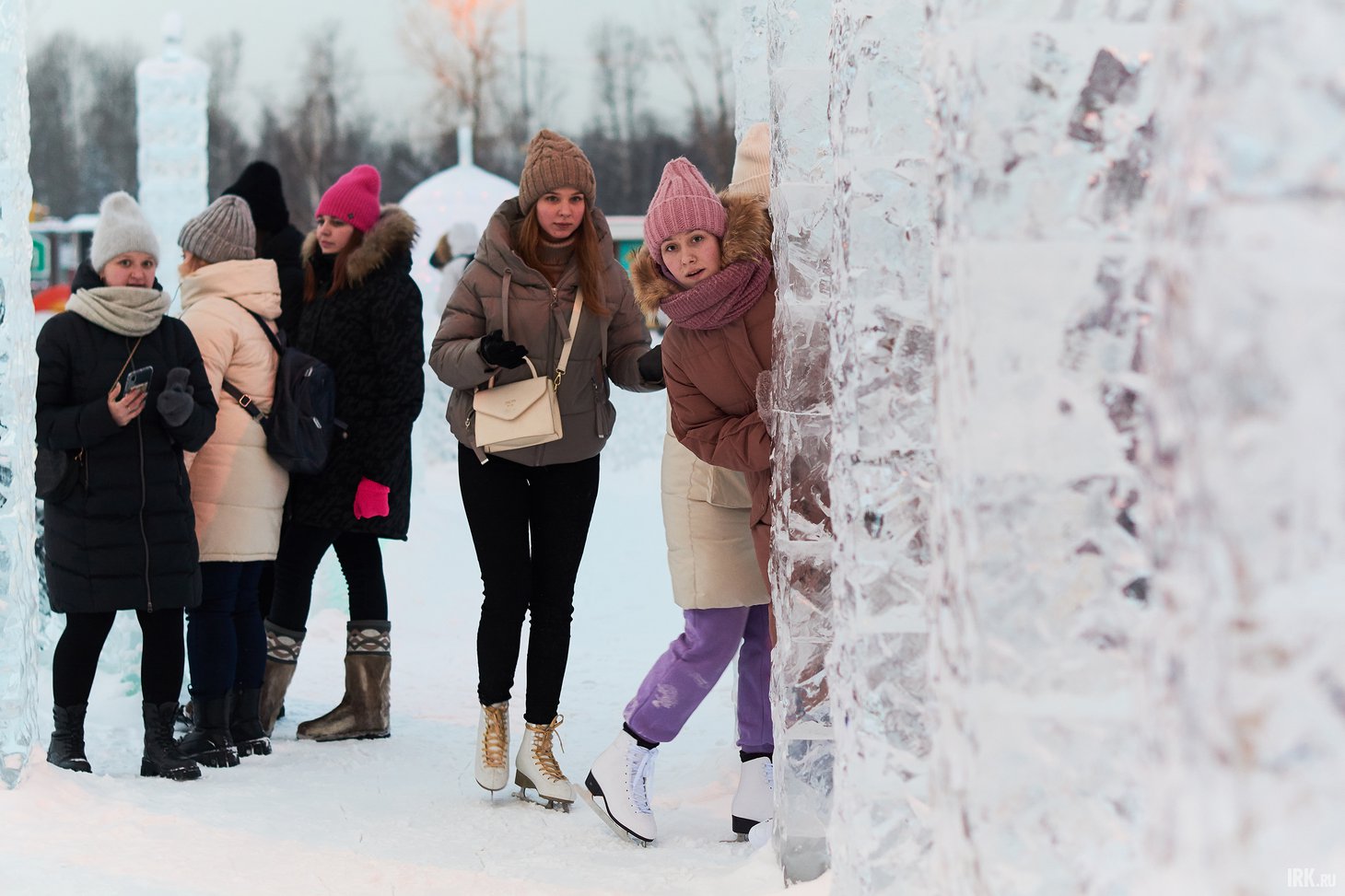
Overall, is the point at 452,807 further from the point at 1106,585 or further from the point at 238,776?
the point at 1106,585

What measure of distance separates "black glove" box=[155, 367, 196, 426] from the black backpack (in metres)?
0.45

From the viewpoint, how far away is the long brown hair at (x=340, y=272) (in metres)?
5.00

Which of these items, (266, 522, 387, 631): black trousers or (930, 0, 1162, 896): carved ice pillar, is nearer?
(930, 0, 1162, 896): carved ice pillar

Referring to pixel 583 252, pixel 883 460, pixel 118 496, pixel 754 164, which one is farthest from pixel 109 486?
pixel 883 460

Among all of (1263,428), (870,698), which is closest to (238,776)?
(870,698)

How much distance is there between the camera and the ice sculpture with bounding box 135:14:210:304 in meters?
12.6

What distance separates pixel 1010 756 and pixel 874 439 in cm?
102

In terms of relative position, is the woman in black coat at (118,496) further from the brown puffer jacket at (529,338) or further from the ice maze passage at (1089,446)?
the ice maze passage at (1089,446)

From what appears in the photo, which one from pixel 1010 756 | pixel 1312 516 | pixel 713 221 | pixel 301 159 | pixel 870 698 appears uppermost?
pixel 301 159

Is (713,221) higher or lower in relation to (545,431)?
higher

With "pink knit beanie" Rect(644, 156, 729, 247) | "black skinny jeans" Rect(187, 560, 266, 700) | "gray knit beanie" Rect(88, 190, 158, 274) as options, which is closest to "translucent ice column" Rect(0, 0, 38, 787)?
"gray knit beanie" Rect(88, 190, 158, 274)

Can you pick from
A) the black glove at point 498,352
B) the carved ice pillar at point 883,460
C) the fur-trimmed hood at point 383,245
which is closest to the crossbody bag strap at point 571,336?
the black glove at point 498,352

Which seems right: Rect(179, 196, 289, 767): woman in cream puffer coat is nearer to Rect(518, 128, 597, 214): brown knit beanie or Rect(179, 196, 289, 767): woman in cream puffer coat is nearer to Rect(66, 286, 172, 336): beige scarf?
Rect(66, 286, 172, 336): beige scarf

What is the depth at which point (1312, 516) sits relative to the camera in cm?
105
